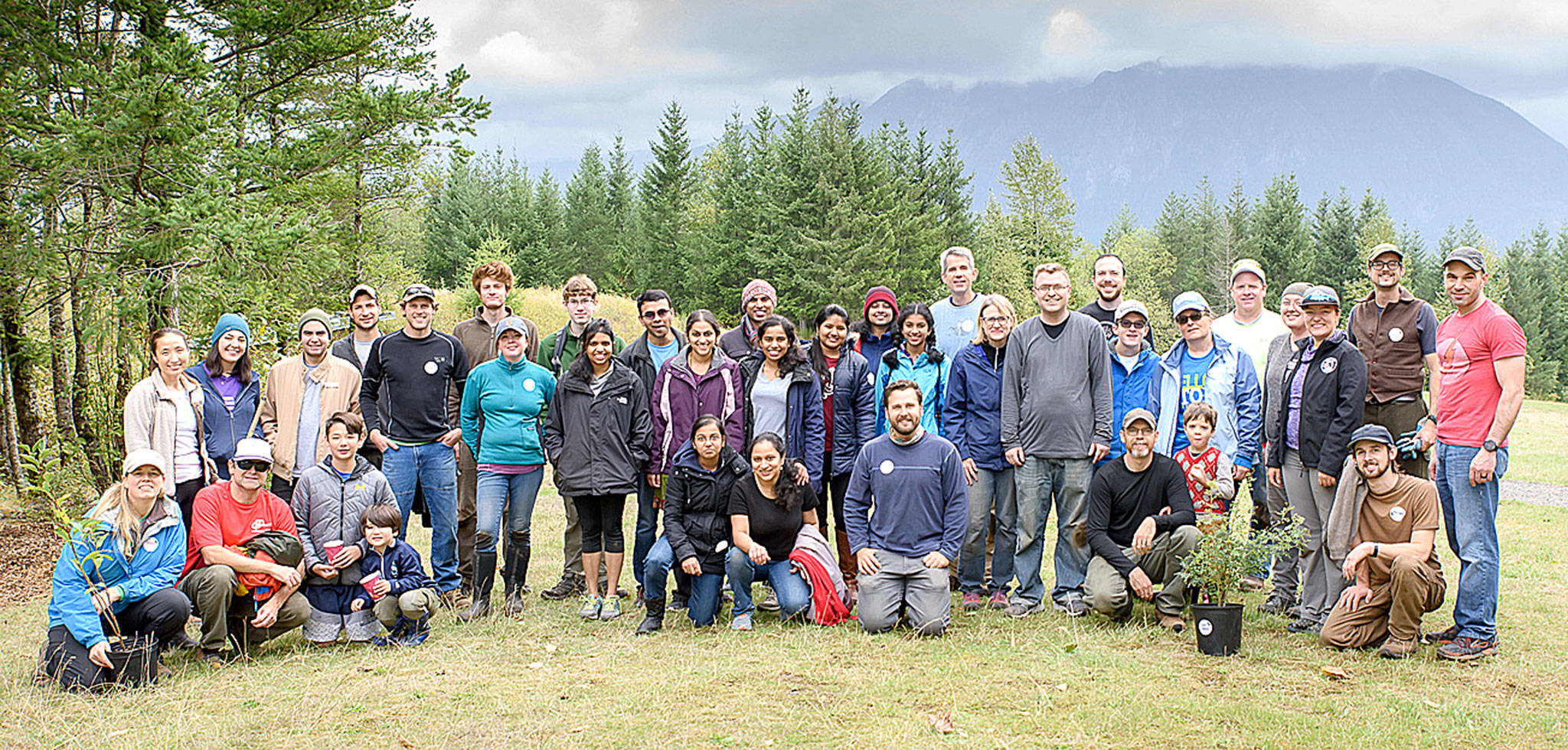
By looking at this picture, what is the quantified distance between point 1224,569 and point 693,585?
3.06 metres

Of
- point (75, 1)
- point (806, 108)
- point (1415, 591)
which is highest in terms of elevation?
point (806, 108)

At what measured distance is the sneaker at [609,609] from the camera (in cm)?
638

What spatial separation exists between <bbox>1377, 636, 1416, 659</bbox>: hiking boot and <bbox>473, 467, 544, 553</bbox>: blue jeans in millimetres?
4955

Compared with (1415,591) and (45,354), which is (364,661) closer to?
(1415,591)

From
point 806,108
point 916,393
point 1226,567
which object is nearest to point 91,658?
point 916,393

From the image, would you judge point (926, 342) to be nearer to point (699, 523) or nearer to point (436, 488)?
point (699, 523)

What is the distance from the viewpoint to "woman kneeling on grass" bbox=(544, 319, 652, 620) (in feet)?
21.2

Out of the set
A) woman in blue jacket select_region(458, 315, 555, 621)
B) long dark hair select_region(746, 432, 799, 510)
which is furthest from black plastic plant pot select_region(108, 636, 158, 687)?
long dark hair select_region(746, 432, 799, 510)

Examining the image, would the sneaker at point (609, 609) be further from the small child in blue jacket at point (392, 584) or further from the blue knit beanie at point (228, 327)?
the blue knit beanie at point (228, 327)

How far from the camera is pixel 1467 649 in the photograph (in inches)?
206

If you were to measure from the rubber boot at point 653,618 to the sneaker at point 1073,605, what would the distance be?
2.49 meters

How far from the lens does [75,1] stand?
9.00 metres

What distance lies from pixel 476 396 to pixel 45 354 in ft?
19.4

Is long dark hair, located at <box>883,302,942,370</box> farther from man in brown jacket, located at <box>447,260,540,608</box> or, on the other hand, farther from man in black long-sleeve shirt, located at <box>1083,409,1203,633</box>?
man in brown jacket, located at <box>447,260,540,608</box>
